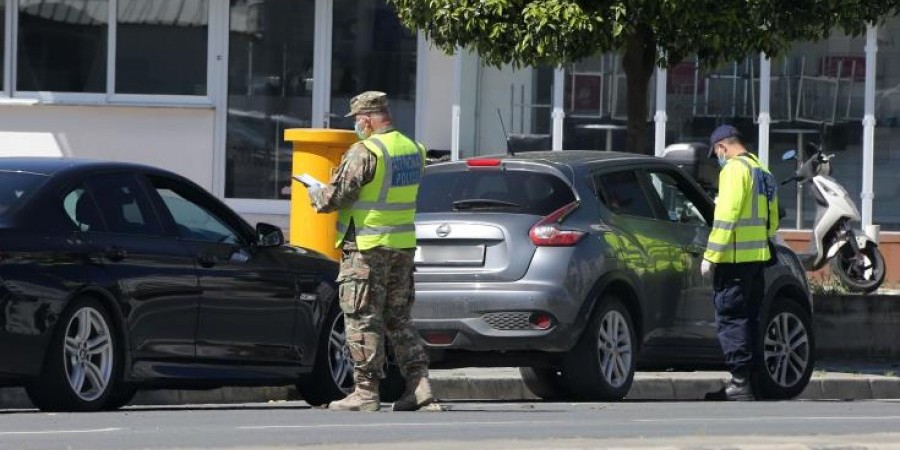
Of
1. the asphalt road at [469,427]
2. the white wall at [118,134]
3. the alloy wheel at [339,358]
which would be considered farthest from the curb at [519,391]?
the white wall at [118,134]

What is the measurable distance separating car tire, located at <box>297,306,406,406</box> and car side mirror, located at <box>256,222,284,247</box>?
2.09 ft

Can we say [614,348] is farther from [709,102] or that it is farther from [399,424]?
[709,102]

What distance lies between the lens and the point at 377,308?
1161 cm

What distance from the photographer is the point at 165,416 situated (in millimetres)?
11125

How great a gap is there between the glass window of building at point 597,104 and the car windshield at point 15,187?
38.2 ft

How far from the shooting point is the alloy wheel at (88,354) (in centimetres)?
1100

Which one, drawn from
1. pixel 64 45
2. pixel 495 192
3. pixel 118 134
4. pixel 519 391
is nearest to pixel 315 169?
pixel 519 391

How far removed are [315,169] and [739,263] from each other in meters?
4.06

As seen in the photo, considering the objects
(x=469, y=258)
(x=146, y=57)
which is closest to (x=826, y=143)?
(x=146, y=57)

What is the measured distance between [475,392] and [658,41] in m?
3.70

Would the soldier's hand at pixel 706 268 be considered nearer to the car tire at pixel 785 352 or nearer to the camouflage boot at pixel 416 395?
the car tire at pixel 785 352

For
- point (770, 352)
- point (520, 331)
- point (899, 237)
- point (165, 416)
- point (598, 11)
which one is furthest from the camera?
point (899, 237)

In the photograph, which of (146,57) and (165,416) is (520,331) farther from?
(146,57)

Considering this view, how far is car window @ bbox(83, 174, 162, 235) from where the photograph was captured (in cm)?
1154
